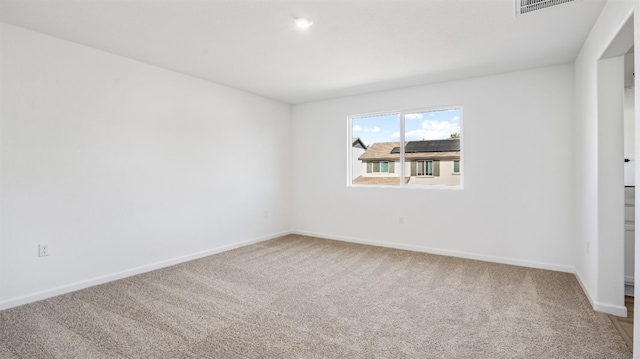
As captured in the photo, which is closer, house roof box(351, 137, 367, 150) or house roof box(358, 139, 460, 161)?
house roof box(358, 139, 460, 161)

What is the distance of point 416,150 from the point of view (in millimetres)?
4621

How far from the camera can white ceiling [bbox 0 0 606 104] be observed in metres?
2.33

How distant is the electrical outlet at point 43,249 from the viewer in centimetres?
277

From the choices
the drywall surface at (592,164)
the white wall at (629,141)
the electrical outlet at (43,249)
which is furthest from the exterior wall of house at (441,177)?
the electrical outlet at (43,249)

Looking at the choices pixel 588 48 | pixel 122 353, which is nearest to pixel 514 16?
pixel 588 48

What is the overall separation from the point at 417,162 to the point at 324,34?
8.42 feet

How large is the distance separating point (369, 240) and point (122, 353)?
11.7ft

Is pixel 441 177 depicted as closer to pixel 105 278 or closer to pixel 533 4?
pixel 533 4

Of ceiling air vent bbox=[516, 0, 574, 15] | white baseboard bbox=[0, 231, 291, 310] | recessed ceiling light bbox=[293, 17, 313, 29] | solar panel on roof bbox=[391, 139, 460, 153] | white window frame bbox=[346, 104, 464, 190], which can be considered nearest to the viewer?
ceiling air vent bbox=[516, 0, 574, 15]

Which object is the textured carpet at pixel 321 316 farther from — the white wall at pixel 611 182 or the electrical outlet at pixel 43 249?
the electrical outlet at pixel 43 249

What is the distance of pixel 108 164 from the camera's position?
10.6ft

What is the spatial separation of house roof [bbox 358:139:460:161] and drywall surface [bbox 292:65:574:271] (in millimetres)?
219

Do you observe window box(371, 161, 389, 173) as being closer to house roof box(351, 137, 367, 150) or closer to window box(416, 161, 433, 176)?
house roof box(351, 137, 367, 150)

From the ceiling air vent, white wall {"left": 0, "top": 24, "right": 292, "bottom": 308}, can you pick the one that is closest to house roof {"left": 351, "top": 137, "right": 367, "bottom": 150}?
white wall {"left": 0, "top": 24, "right": 292, "bottom": 308}
